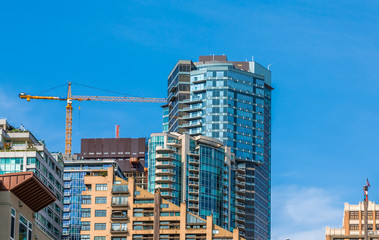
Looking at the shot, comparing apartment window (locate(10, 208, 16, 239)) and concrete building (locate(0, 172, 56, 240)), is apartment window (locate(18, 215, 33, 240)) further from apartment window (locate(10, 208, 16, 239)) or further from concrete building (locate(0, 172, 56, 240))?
apartment window (locate(10, 208, 16, 239))

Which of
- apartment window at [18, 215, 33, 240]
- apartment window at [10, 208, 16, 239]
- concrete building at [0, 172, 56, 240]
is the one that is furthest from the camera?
apartment window at [18, 215, 33, 240]

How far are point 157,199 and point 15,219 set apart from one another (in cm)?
9575

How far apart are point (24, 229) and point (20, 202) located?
3.31 m

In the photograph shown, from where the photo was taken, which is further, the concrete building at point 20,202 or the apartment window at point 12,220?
the apartment window at point 12,220

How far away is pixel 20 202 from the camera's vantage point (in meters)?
96.9

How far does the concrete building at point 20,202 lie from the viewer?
92.2 meters

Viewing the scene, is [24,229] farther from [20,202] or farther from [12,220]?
[12,220]

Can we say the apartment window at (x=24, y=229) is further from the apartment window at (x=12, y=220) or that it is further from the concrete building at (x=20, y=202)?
the apartment window at (x=12, y=220)

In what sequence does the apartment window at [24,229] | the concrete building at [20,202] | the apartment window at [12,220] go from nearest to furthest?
the concrete building at [20,202] → the apartment window at [12,220] → the apartment window at [24,229]

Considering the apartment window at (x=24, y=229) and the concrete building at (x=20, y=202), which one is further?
the apartment window at (x=24, y=229)

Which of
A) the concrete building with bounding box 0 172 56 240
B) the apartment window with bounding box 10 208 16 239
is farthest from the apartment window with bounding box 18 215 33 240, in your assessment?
the apartment window with bounding box 10 208 16 239

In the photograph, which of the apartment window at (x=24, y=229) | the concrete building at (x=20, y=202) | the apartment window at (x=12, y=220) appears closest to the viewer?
the concrete building at (x=20, y=202)

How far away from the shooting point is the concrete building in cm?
9225

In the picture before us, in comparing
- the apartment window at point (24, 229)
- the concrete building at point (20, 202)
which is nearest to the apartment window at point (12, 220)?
the concrete building at point (20, 202)
